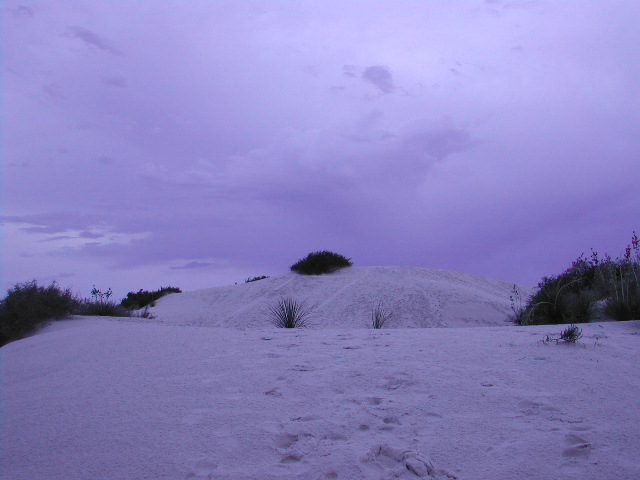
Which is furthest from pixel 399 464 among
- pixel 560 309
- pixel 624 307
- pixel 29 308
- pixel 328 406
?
pixel 29 308

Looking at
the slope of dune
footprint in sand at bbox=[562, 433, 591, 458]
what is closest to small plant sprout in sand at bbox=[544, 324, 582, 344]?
footprint in sand at bbox=[562, 433, 591, 458]

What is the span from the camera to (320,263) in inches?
669

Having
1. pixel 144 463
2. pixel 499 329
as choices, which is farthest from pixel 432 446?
pixel 499 329

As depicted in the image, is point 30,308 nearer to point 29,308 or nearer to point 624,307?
point 29,308

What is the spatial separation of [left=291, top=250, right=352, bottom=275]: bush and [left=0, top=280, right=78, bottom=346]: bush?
8506 millimetres

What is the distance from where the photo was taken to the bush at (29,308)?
875cm

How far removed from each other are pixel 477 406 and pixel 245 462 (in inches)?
68.5

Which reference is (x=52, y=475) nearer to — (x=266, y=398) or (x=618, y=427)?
(x=266, y=398)

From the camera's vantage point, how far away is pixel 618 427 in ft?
10.7

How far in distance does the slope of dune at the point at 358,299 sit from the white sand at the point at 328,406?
5559 mm

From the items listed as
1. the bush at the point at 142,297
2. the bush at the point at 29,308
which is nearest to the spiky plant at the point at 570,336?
the bush at the point at 29,308

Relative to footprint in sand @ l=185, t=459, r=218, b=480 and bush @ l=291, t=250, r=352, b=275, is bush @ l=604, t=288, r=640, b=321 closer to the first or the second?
footprint in sand @ l=185, t=459, r=218, b=480

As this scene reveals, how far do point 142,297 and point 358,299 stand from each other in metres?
9.66

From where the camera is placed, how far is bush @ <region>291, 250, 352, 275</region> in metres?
16.9
